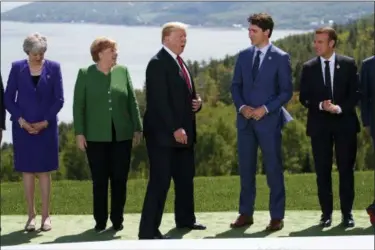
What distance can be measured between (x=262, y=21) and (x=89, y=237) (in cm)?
217

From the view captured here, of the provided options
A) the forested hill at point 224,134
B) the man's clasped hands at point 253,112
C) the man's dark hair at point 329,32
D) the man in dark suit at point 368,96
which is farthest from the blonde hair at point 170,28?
the forested hill at point 224,134

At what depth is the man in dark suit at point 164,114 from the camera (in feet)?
20.9

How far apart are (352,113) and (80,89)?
7.14 feet

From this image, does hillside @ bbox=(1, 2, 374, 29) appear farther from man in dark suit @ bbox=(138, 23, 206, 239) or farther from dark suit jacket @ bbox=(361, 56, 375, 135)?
dark suit jacket @ bbox=(361, 56, 375, 135)

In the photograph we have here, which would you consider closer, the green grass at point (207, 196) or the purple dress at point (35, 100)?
the purple dress at point (35, 100)

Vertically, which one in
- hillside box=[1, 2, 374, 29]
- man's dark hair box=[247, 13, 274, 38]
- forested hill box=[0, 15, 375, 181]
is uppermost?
hillside box=[1, 2, 374, 29]

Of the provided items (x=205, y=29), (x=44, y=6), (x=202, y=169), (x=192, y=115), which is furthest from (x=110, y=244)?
(x=202, y=169)

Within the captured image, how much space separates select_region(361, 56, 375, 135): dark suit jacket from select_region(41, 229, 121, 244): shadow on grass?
2227 millimetres

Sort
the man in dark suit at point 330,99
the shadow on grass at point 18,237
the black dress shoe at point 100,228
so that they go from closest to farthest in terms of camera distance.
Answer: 1. the shadow on grass at point 18,237
2. the man in dark suit at point 330,99
3. the black dress shoe at point 100,228

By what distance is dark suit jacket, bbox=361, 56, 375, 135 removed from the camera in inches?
277

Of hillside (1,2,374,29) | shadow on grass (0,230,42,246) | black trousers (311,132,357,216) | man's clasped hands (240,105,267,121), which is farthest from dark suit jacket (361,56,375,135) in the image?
hillside (1,2,374,29)

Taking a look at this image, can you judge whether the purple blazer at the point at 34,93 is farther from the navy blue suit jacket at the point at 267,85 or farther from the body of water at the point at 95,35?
the body of water at the point at 95,35

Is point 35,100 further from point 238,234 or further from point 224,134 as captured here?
point 224,134

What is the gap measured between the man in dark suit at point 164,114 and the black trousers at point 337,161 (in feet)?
3.79
